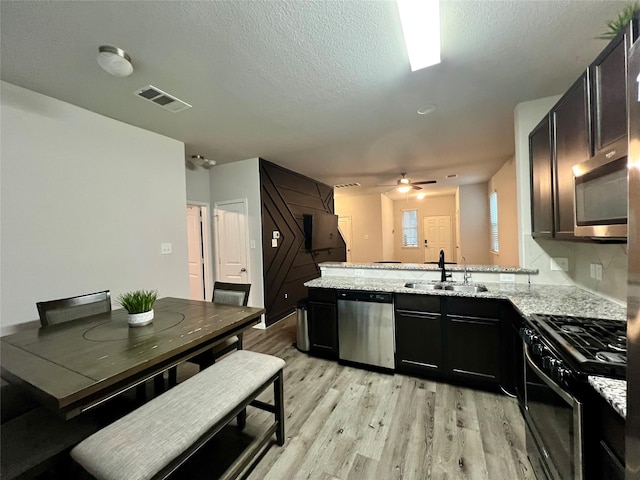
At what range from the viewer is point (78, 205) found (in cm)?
249

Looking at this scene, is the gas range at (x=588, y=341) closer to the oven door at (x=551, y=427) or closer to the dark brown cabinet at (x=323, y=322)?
the oven door at (x=551, y=427)

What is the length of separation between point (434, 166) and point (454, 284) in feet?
10.6

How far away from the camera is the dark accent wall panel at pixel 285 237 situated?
4375 millimetres

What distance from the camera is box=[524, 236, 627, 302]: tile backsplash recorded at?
1797 millimetres

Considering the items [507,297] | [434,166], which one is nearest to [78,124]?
[507,297]

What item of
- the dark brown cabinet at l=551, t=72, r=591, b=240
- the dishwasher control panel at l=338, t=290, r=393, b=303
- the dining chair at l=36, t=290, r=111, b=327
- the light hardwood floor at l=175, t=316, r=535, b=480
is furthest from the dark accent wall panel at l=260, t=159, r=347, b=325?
the dark brown cabinet at l=551, t=72, r=591, b=240

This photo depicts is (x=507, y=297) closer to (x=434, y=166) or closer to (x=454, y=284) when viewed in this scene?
(x=454, y=284)

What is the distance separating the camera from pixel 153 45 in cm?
172

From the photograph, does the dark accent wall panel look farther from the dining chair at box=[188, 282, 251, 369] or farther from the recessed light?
the recessed light

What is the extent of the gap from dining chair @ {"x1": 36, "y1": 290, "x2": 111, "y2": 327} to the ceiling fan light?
5.90 ft

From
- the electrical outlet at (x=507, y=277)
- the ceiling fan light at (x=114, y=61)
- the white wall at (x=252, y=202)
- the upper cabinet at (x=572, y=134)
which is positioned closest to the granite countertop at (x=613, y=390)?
the upper cabinet at (x=572, y=134)

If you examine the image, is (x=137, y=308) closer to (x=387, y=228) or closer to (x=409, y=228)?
(x=387, y=228)

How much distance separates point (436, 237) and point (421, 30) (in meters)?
8.60

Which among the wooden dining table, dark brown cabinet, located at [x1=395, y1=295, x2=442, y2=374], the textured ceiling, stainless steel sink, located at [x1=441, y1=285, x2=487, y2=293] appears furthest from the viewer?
stainless steel sink, located at [x1=441, y1=285, x2=487, y2=293]
